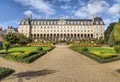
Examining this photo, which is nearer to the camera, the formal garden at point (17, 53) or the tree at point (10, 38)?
the formal garden at point (17, 53)

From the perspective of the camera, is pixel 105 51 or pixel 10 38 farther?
pixel 10 38

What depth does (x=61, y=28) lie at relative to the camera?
10394cm

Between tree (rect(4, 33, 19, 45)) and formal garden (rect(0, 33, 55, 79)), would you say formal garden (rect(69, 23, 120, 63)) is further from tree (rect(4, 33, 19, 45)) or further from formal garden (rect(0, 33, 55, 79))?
tree (rect(4, 33, 19, 45))

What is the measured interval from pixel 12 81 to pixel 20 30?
97.3 m

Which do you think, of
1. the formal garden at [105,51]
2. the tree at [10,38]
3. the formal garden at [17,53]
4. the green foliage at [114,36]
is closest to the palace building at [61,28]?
the green foliage at [114,36]

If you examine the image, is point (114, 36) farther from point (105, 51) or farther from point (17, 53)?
point (17, 53)

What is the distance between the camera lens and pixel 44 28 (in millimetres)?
103875

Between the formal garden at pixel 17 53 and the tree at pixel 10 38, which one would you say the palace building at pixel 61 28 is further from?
the tree at pixel 10 38

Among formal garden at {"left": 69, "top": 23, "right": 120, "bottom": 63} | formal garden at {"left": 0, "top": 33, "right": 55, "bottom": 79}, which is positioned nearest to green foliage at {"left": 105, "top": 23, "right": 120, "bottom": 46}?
formal garden at {"left": 69, "top": 23, "right": 120, "bottom": 63}

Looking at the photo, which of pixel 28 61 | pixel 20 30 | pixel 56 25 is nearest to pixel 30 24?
pixel 20 30

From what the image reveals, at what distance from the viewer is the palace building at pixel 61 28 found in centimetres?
10256

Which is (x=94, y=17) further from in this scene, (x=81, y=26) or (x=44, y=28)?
(x=44, y=28)

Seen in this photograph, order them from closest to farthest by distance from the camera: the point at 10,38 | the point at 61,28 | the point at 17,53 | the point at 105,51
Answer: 1. the point at 17,53
2. the point at 105,51
3. the point at 10,38
4. the point at 61,28

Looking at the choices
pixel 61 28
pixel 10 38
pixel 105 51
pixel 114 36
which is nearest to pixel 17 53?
pixel 114 36
